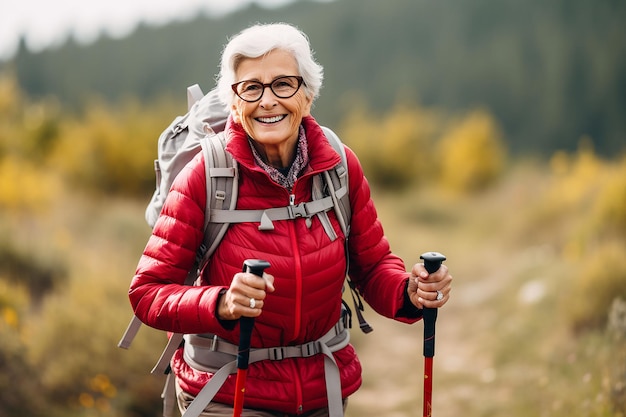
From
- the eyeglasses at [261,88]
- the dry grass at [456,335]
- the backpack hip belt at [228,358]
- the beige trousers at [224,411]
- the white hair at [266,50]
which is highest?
the white hair at [266,50]

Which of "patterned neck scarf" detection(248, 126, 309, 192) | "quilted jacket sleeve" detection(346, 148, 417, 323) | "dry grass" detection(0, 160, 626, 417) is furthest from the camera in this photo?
"dry grass" detection(0, 160, 626, 417)

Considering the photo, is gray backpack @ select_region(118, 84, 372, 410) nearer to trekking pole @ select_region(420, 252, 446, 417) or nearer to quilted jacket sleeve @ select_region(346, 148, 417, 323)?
quilted jacket sleeve @ select_region(346, 148, 417, 323)

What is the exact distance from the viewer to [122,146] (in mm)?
15906

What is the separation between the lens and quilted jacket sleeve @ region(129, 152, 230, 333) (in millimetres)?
2154

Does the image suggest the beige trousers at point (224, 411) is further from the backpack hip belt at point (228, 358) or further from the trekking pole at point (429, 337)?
the trekking pole at point (429, 337)

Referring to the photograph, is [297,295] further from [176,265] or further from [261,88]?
[261,88]

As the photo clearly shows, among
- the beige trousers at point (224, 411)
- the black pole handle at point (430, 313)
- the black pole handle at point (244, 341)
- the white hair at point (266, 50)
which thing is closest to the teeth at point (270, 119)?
the white hair at point (266, 50)

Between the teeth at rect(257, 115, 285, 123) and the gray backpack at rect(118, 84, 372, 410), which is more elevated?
the teeth at rect(257, 115, 285, 123)

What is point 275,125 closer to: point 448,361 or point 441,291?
point 441,291

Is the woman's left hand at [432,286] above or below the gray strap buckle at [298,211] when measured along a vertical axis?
below

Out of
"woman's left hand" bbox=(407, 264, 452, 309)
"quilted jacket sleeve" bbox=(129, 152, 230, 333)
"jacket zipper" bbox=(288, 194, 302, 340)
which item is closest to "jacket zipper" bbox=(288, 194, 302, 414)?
"jacket zipper" bbox=(288, 194, 302, 340)

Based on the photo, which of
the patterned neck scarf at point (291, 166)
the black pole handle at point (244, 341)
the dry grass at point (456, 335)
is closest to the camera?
the black pole handle at point (244, 341)

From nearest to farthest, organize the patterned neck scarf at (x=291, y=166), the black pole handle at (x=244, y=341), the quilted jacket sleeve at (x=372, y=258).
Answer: the black pole handle at (x=244, y=341) < the patterned neck scarf at (x=291, y=166) < the quilted jacket sleeve at (x=372, y=258)

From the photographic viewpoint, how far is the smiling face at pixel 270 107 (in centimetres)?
233
